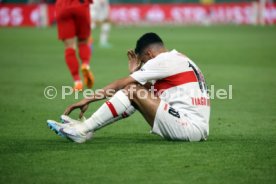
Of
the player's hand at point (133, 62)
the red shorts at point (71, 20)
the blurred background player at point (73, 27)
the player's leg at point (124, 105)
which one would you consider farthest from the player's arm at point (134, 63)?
the red shorts at point (71, 20)

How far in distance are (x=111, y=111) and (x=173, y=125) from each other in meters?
0.65

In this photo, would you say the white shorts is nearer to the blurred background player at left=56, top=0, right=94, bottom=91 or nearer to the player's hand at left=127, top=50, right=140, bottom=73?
the player's hand at left=127, top=50, right=140, bottom=73

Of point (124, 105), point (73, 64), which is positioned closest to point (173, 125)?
point (124, 105)

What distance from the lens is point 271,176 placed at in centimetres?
531

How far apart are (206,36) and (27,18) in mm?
12407

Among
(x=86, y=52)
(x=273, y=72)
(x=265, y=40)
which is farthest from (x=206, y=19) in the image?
(x=86, y=52)

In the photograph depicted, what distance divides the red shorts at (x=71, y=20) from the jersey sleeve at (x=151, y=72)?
553cm

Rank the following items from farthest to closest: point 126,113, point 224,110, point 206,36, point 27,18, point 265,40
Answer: point 27,18 < point 206,36 < point 265,40 < point 224,110 < point 126,113

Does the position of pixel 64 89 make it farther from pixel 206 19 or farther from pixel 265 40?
pixel 206 19

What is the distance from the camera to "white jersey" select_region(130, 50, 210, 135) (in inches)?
258

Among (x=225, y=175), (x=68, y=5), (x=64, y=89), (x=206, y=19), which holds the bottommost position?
(x=206, y=19)

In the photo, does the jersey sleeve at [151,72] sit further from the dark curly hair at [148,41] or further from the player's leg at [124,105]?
the dark curly hair at [148,41]

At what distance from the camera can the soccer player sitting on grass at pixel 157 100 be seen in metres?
6.45

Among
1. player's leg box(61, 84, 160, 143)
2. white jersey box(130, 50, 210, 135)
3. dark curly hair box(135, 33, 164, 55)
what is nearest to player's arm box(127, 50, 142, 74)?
dark curly hair box(135, 33, 164, 55)
